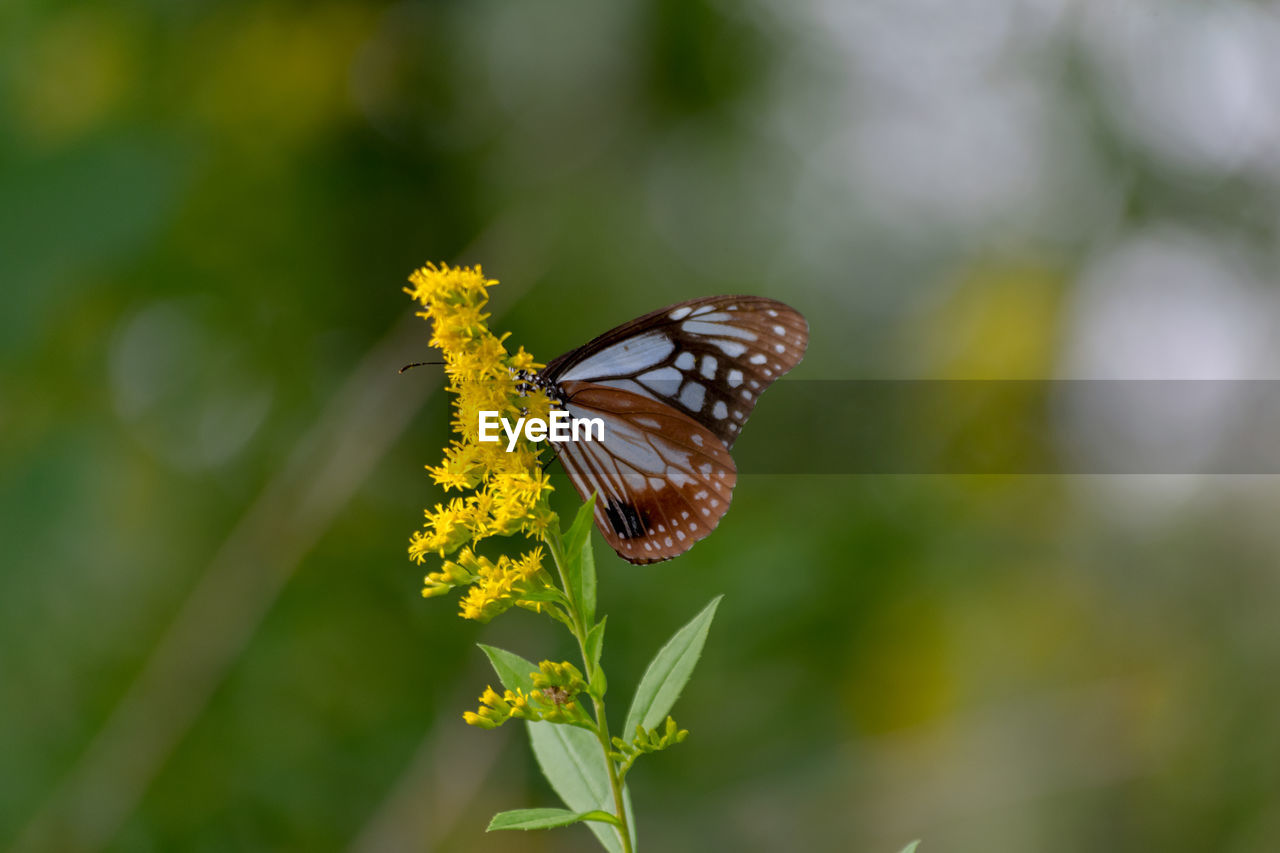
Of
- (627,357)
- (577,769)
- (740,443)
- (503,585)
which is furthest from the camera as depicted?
(740,443)

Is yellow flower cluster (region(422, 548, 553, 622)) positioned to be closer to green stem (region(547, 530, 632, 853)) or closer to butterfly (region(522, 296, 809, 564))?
green stem (region(547, 530, 632, 853))

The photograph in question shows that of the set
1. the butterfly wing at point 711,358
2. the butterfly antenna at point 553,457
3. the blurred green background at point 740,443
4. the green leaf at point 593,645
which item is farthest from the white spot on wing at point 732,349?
the blurred green background at point 740,443

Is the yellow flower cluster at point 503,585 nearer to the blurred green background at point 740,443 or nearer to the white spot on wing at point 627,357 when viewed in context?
the white spot on wing at point 627,357

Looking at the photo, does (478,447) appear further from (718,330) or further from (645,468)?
(718,330)

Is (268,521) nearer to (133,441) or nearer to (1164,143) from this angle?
(133,441)

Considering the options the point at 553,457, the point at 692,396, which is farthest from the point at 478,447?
the point at 692,396

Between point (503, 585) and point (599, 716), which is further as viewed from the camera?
point (503, 585)
